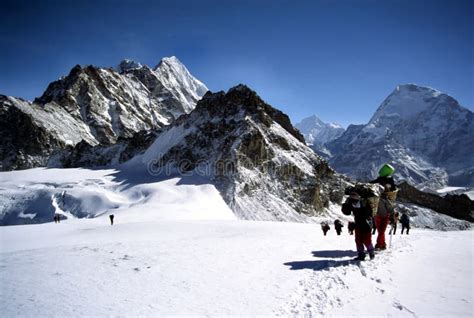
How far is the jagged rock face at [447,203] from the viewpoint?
8375 centimetres

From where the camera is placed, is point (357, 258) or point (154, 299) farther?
point (357, 258)

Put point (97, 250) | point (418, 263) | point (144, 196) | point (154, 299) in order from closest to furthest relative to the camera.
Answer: point (154, 299) < point (418, 263) < point (97, 250) < point (144, 196)

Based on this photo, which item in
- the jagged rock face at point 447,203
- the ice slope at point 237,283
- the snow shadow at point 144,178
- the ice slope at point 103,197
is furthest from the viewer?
the jagged rock face at point 447,203

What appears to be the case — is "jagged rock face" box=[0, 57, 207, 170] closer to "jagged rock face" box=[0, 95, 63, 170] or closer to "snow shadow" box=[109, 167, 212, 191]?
"jagged rock face" box=[0, 95, 63, 170]

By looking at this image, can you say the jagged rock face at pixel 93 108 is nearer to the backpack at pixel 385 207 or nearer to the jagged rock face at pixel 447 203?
A: the backpack at pixel 385 207

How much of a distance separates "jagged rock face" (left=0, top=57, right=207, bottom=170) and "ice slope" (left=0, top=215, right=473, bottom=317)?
78577 millimetres

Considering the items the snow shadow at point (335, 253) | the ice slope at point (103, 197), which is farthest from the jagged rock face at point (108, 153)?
the snow shadow at point (335, 253)

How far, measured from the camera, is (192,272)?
6.07 metres

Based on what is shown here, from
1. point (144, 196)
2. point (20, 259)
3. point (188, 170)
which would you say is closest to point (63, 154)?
point (188, 170)

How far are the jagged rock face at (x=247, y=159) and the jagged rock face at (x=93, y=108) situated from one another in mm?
28874

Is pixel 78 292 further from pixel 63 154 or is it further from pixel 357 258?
pixel 63 154

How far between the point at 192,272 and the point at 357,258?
3887 millimetres

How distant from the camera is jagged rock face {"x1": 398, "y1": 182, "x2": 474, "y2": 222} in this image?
83750 mm

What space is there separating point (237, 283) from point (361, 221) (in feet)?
12.3
